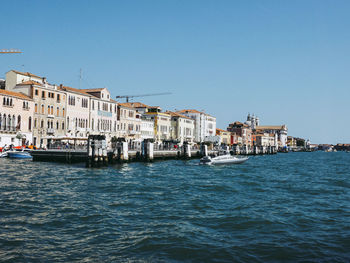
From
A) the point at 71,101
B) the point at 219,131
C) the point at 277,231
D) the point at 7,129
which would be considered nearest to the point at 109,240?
the point at 277,231

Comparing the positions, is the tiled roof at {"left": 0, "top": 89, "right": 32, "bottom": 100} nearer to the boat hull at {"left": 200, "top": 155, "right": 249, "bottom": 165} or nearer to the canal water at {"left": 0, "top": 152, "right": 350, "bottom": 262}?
the boat hull at {"left": 200, "top": 155, "right": 249, "bottom": 165}

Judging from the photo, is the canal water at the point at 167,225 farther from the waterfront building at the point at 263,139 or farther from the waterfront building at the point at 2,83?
the waterfront building at the point at 263,139

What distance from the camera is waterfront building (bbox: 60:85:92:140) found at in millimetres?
52562

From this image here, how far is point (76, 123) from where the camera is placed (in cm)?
5406

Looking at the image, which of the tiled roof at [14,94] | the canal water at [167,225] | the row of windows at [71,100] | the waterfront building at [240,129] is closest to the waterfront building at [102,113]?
the row of windows at [71,100]

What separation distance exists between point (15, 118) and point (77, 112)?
10.7 m

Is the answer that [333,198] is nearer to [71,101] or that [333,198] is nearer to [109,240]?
[109,240]

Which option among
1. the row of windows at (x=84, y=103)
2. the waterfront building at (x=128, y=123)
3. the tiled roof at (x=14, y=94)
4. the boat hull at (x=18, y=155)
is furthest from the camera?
the waterfront building at (x=128, y=123)

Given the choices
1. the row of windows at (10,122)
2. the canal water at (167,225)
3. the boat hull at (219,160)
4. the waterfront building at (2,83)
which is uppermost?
the waterfront building at (2,83)

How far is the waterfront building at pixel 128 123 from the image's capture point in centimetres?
6439

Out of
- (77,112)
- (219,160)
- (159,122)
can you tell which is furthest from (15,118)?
(159,122)

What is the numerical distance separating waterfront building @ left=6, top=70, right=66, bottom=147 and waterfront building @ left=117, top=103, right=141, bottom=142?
1379 centimetres

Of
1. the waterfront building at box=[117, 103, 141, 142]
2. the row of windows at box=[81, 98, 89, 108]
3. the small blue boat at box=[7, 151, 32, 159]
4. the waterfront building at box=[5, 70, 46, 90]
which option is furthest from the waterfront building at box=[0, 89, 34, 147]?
the waterfront building at box=[117, 103, 141, 142]

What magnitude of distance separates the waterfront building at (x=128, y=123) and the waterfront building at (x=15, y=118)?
19.0 meters
